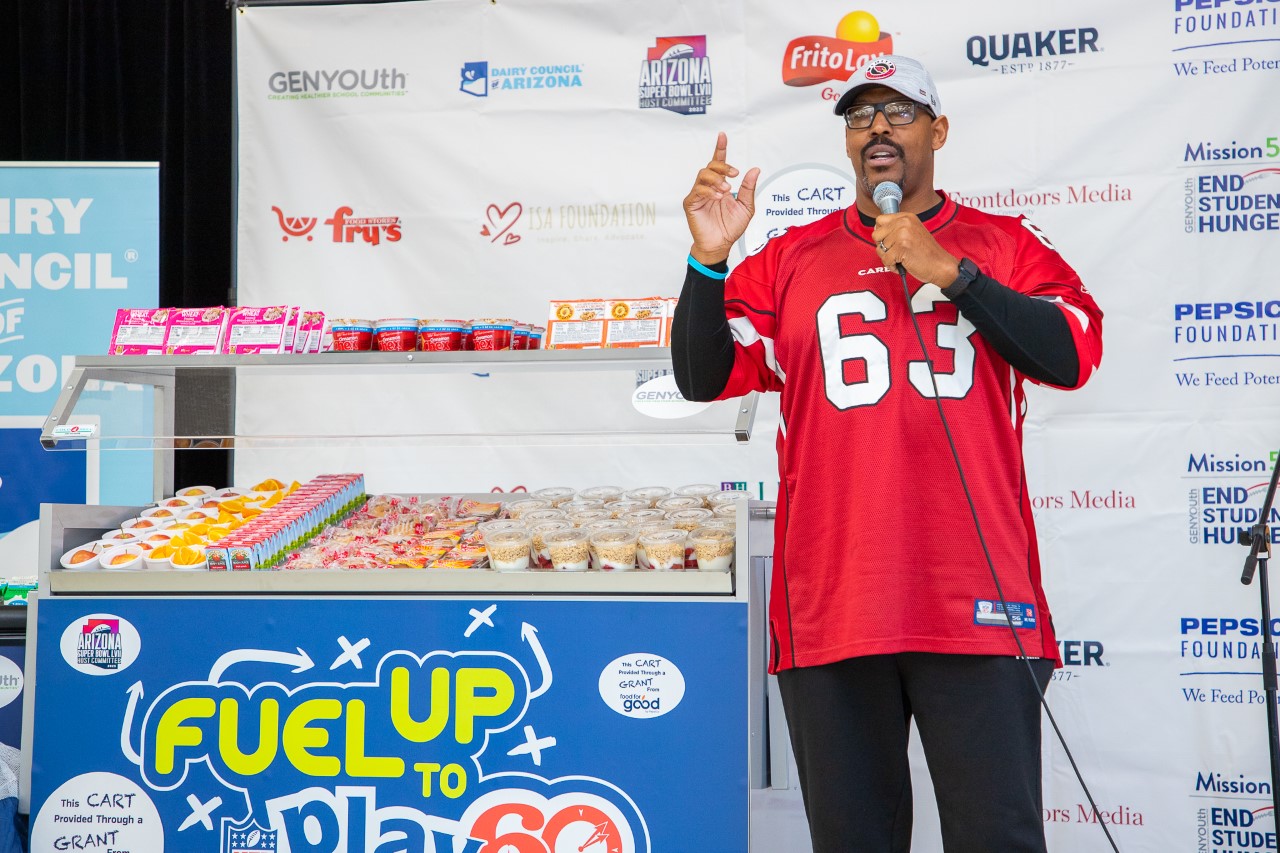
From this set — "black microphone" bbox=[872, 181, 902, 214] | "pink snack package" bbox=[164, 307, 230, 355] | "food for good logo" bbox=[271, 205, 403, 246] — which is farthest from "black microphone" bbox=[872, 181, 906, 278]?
"food for good logo" bbox=[271, 205, 403, 246]

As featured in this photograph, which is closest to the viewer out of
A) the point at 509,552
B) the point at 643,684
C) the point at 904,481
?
the point at 904,481

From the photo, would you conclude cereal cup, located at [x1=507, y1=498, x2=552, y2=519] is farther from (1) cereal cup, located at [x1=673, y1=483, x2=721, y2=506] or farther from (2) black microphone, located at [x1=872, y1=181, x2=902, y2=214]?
(2) black microphone, located at [x1=872, y1=181, x2=902, y2=214]

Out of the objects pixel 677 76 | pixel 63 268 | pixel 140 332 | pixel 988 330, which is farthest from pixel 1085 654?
pixel 63 268

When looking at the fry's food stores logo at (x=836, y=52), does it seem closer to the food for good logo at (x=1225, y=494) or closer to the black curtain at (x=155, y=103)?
the food for good logo at (x=1225, y=494)

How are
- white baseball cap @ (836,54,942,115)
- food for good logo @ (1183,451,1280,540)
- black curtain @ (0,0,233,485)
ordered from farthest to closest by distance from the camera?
black curtain @ (0,0,233,485)
food for good logo @ (1183,451,1280,540)
white baseball cap @ (836,54,942,115)

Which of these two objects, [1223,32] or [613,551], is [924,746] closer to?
[613,551]

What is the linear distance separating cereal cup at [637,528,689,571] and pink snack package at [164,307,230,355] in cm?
116

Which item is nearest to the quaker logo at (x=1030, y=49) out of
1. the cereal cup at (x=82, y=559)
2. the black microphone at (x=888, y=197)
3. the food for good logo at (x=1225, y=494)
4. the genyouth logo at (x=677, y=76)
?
the genyouth logo at (x=677, y=76)

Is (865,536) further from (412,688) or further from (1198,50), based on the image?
(1198,50)

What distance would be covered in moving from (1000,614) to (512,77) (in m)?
2.55

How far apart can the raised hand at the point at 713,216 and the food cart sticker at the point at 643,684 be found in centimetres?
86

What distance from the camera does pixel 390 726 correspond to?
2.42m

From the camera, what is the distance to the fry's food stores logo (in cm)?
351

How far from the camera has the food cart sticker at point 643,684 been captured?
2.35 m
